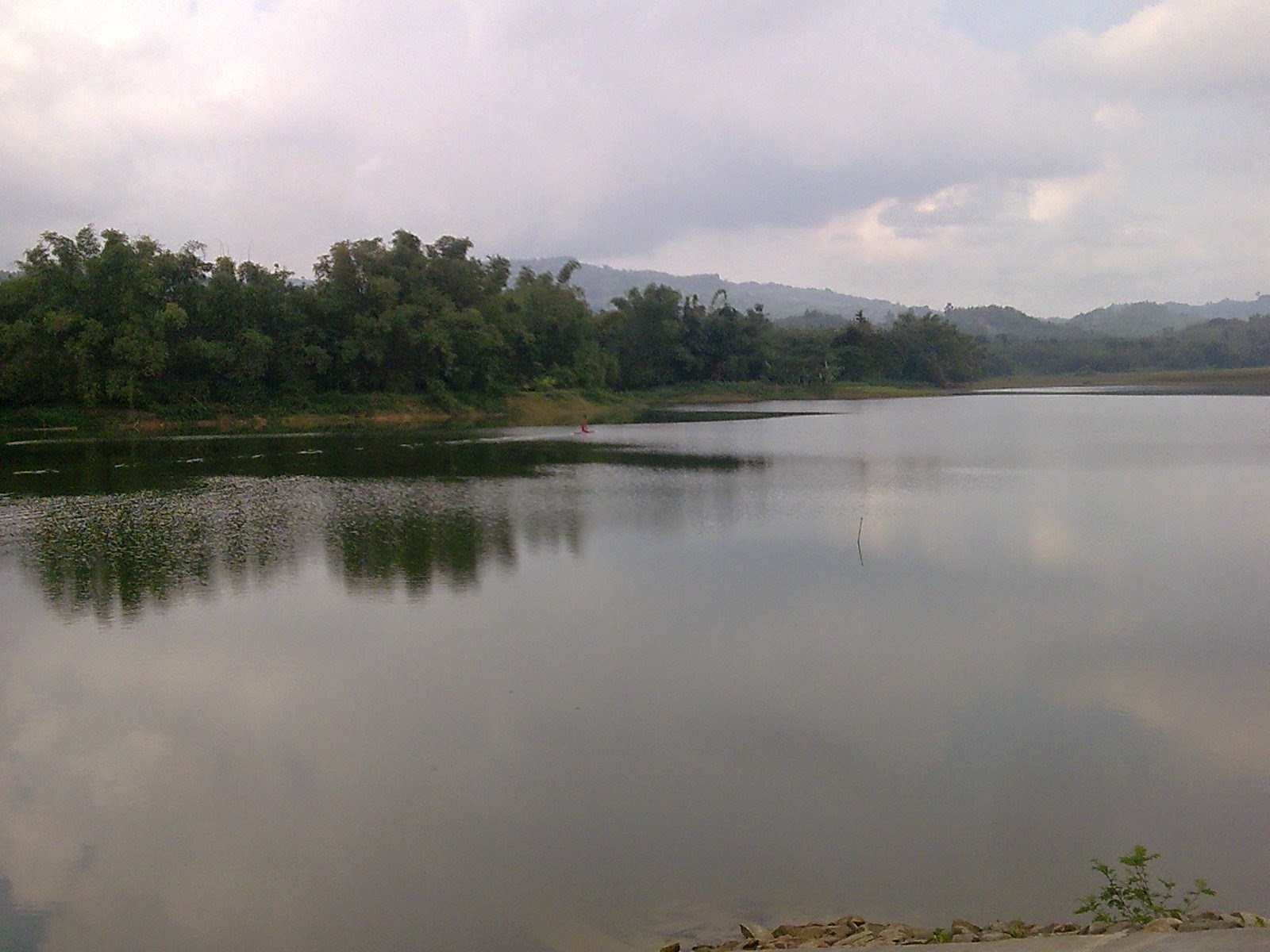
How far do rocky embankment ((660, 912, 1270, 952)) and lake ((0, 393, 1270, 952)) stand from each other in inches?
11.7

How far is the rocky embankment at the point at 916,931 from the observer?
454 cm

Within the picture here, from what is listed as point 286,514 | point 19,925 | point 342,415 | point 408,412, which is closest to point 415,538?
point 286,514

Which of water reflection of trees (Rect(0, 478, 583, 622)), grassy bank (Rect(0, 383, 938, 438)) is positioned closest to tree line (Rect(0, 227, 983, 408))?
grassy bank (Rect(0, 383, 938, 438))

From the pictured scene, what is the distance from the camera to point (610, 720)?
791 centimetres

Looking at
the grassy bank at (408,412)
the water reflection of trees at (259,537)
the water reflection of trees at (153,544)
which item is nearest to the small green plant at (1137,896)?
the water reflection of trees at (259,537)

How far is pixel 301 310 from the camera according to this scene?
4859 cm

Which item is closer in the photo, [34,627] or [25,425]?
[34,627]

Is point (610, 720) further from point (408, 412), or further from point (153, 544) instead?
point (408, 412)

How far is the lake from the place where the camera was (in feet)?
18.0

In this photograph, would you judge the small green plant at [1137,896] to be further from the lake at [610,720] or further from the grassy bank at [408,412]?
the grassy bank at [408,412]

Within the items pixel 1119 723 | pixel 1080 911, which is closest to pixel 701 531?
pixel 1119 723

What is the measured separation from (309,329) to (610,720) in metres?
44.0

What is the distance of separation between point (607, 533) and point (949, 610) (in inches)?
262

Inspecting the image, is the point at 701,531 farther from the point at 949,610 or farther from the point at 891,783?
the point at 891,783
